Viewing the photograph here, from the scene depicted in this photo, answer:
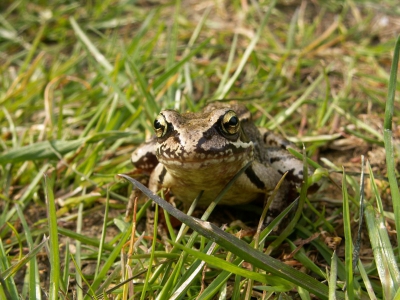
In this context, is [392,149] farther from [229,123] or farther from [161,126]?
[161,126]

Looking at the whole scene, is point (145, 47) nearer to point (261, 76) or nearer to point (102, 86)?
point (102, 86)

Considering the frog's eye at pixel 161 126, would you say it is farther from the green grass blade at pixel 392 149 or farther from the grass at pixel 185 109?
the green grass blade at pixel 392 149

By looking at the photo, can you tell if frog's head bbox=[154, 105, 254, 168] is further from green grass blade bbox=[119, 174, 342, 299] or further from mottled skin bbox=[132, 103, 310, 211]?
green grass blade bbox=[119, 174, 342, 299]

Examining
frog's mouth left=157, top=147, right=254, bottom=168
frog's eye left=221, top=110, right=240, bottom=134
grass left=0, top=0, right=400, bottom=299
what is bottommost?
grass left=0, top=0, right=400, bottom=299

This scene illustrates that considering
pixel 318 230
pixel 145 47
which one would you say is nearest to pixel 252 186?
pixel 318 230

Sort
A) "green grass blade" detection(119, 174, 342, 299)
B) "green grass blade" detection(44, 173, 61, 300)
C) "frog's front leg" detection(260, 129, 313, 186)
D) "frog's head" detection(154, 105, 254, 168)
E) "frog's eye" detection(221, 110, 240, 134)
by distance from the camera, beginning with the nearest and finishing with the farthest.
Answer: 1. "green grass blade" detection(119, 174, 342, 299)
2. "green grass blade" detection(44, 173, 61, 300)
3. "frog's head" detection(154, 105, 254, 168)
4. "frog's eye" detection(221, 110, 240, 134)
5. "frog's front leg" detection(260, 129, 313, 186)

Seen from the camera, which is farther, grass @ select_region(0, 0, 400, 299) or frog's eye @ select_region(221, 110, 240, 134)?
frog's eye @ select_region(221, 110, 240, 134)

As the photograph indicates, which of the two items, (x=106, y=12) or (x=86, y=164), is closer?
(x=86, y=164)

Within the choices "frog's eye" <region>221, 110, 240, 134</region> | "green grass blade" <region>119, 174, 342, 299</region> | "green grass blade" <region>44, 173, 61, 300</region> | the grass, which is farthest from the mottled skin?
"green grass blade" <region>44, 173, 61, 300</region>
